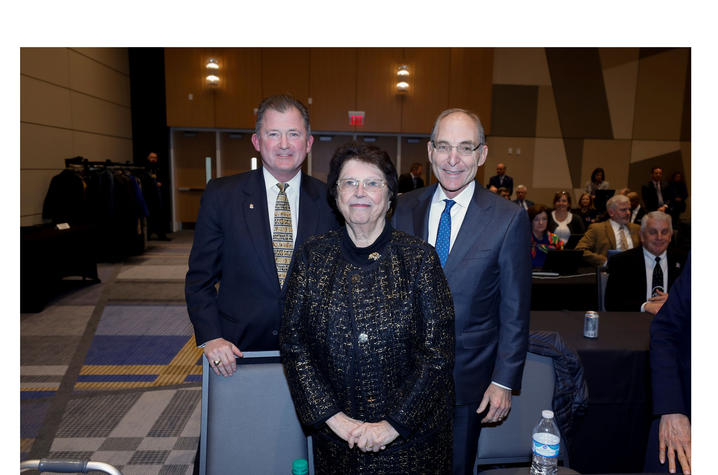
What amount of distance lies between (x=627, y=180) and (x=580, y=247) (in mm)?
8570

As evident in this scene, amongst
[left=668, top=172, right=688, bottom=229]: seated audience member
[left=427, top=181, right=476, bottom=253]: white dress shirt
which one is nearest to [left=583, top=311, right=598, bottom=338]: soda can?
[left=427, top=181, right=476, bottom=253]: white dress shirt

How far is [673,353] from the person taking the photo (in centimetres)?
150

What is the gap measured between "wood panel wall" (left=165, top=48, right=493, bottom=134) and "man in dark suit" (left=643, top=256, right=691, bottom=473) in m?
10.0

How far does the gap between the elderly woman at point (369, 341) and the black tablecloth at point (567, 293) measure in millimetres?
2291

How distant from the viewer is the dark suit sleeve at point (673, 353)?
57.3 inches

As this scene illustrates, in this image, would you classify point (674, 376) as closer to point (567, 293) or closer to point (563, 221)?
point (567, 293)

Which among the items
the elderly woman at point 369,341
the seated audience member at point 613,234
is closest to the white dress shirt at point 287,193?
the elderly woman at point 369,341

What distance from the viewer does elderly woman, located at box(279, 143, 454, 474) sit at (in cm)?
141

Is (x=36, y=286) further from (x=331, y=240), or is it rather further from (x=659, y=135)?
(x=659, y=135)

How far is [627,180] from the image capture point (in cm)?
1222

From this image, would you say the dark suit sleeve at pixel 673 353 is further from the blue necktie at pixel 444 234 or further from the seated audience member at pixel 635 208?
the seated audience member at pixel 635 208

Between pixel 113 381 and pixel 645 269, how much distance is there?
12.8ft

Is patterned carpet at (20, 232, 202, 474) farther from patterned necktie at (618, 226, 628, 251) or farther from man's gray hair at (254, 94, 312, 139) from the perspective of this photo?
patterned necktie at (618, 226, 628, 251)

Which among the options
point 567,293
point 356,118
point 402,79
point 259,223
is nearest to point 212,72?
point 356,118
